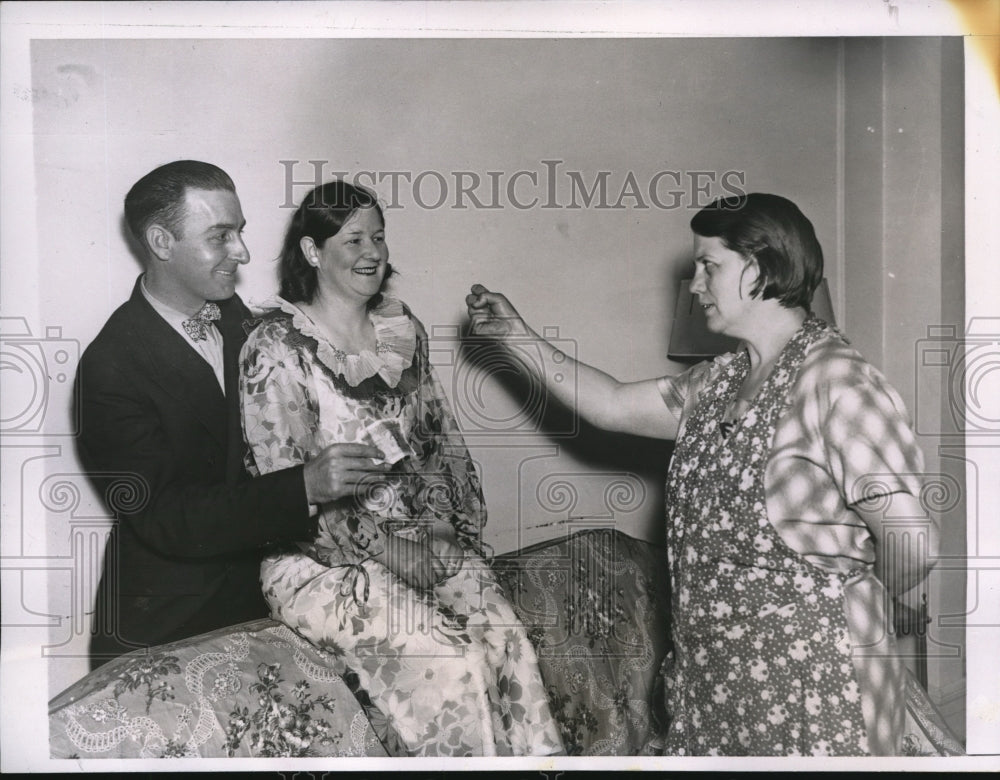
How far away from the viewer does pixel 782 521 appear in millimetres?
2471

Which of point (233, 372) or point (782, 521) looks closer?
point (782, 521)

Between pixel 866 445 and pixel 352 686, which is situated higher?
pixel 866 445

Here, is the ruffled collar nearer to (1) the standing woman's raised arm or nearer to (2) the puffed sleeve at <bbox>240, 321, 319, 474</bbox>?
(2) the puffed sleeve at <bbox>240, 321, 319, 474</bbox>

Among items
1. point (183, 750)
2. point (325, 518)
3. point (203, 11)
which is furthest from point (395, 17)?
point (183, 750)

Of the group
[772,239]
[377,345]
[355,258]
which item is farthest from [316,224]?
[772,239]

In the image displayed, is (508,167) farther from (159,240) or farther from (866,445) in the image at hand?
(866,445)

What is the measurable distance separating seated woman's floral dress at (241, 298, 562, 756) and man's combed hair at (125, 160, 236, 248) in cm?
40

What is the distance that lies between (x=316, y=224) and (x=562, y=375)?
0.82 m

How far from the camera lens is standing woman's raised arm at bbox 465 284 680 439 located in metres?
2.76

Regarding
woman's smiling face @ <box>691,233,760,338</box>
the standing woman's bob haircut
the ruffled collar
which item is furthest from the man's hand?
the standing woman's bob haircut

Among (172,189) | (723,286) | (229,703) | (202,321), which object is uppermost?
(172,189)

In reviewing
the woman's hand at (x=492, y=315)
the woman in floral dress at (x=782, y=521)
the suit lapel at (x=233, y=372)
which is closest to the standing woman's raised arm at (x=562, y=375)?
the woman's hand at (x=492, y=315)

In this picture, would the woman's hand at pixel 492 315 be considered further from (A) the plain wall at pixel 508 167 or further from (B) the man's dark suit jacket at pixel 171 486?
(B) the man's dark suit jacket at pixel 171 486

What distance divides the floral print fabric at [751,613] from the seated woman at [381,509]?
17.4 inches
